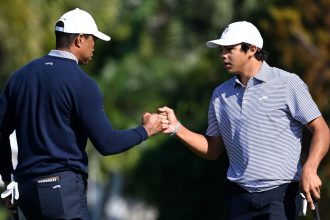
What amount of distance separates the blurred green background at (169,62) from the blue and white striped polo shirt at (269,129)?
8726 millimetres

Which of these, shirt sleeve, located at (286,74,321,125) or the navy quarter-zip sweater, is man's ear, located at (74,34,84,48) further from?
shirt sleeve, located at (286,74,321,125)

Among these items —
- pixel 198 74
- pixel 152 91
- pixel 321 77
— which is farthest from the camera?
pixel 152 91

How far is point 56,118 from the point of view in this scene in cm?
746

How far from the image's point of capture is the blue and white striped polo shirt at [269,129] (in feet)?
26.0

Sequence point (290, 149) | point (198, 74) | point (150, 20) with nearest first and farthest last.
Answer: point (290, 149) → point (198, 74) → point (150, 20)

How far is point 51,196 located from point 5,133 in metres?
0.64

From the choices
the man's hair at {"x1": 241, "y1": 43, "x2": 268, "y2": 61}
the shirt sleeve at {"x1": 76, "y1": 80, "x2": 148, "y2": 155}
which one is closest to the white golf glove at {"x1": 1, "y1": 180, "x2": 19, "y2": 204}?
the shirt sleeve at {"x1": 76, "y1": 80, "x2": 148, "y2": 155}

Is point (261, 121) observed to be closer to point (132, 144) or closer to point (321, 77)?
point (132, 144)

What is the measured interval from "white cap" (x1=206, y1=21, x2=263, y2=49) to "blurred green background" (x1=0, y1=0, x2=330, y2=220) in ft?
28.6

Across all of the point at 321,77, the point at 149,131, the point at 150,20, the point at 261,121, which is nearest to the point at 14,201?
the point at 149,131

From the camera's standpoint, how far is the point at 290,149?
7965 mm

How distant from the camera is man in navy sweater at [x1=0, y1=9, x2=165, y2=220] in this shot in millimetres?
7469

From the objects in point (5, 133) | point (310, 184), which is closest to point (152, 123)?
point (5, 133)

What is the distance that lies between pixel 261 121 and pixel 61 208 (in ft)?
4.86
